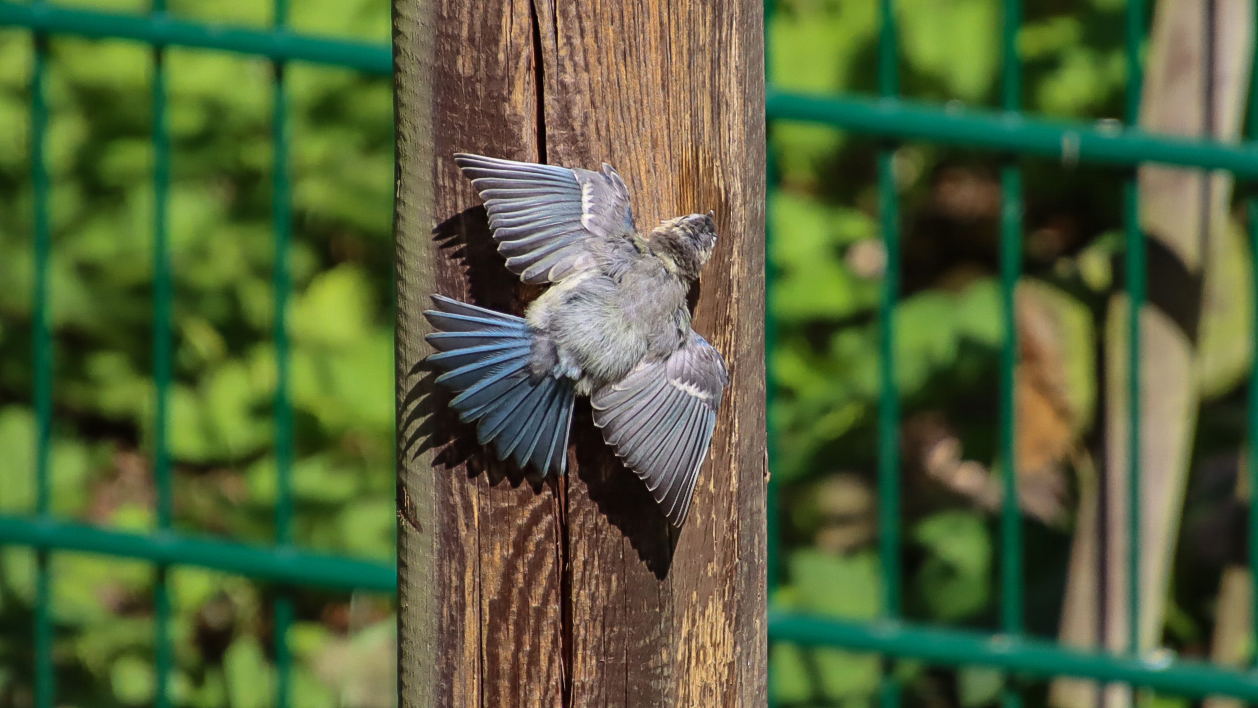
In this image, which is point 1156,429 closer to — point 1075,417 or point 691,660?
point 1075,417

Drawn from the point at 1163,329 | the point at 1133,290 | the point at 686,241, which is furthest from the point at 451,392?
the point at 1163,329

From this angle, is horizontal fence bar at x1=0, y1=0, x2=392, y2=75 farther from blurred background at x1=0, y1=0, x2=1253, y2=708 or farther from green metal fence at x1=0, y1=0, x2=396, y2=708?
blurred background at x1=0, y1=0, x2=1253, y2=708

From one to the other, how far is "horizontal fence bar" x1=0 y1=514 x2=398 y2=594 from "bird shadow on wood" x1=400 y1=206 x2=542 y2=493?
1416mm

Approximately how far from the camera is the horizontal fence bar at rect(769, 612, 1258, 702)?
8.45 ft

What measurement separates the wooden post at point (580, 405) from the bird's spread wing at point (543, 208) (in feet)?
0.07

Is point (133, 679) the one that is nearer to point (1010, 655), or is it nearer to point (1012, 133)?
point (1010, 655)

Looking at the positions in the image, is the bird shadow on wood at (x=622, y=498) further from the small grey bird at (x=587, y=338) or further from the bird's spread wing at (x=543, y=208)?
the bird's spread wing at (x=543, y=208)

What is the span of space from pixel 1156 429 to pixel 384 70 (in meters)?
1.72

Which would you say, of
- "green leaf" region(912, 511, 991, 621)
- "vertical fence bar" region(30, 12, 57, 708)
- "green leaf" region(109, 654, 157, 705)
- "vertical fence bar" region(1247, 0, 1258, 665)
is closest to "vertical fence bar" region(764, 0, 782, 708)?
"green leaf" region(912, 511, 991, 621)

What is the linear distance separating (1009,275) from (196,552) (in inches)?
65.9

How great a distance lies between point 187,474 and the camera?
3.96 metres

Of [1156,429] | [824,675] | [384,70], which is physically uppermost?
[384,70]

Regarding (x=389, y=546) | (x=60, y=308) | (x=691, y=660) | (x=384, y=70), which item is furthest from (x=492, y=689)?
(x=60, y=308)

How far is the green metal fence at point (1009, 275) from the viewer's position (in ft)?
8.20
